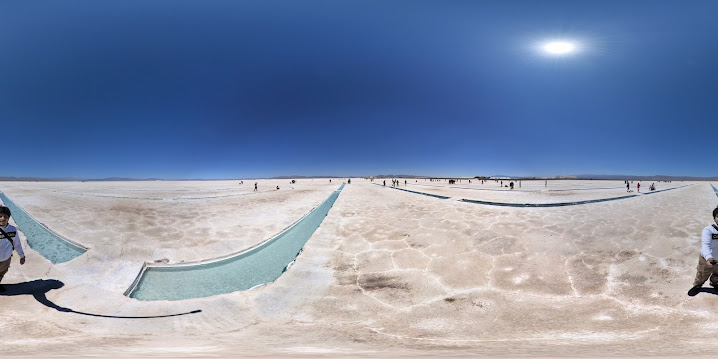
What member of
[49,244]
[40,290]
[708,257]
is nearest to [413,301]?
[708,257]

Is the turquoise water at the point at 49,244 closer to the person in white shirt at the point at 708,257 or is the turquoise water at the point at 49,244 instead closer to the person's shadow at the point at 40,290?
the person's shadow at the point at 40,290

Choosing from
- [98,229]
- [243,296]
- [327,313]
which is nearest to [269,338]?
[327,313]

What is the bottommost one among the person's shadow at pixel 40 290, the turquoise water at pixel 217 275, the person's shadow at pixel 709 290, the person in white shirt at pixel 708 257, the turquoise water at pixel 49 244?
the turquoise water at pixel 217 275

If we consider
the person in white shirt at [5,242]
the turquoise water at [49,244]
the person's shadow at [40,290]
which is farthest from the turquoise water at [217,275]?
the turquoise water at [49,244]

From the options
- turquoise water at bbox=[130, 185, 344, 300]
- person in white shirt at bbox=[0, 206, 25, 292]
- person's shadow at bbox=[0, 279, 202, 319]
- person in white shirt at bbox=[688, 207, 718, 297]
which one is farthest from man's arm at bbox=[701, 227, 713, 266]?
person in white shirt at bbox=[0, 206, 25, 292]

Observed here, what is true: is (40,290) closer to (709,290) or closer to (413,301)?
(413,301)
